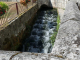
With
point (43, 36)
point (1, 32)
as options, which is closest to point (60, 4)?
point (43, 36)

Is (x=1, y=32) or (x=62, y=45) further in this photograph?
(x=1, y=32)

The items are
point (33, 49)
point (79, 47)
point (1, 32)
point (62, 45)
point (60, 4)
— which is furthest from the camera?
point (60, 4)

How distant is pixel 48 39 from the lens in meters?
6.34

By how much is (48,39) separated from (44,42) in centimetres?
41

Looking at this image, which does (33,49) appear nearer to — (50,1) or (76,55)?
(76,55)

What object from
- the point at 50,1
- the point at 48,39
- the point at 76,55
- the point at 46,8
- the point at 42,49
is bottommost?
the point at 42,49

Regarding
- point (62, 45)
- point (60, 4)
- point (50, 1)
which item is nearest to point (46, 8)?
point (50, 1)

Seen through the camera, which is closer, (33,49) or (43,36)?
(33,49)

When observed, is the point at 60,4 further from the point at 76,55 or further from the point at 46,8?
the point at 76,55

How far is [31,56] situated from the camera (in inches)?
38.9

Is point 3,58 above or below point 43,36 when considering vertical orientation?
above

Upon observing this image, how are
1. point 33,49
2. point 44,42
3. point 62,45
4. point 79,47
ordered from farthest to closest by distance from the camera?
1. point 44,42
2. point 33,49
3. point 62,45
4. point 79,47

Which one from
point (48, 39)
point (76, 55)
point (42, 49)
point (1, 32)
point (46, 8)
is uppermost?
point (46, 8)

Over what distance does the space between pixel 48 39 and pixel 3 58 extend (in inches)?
214
